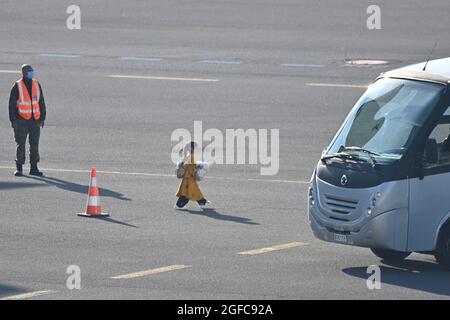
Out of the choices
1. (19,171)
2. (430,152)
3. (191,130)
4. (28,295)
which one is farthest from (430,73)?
(191,130)

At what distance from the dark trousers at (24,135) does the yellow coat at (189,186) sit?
4281 millimetres

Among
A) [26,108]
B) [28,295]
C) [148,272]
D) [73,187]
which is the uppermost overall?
[26,108]

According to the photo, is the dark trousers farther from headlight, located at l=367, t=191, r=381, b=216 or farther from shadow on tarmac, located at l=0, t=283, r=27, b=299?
headlight, located at l=367, t=191, r=381, b=216

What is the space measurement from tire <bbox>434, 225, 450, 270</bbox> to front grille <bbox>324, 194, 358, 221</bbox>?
43.8 inches

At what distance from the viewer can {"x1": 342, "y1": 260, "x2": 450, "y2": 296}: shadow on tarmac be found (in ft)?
49.5

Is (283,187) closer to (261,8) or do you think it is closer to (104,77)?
(104,77)

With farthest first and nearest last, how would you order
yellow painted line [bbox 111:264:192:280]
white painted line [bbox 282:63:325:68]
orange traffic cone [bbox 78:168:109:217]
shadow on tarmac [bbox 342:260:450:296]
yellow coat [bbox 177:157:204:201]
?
white painted line [bbox 282:63:325:68], yellow coat [bbox 177:157:204:201], orange traffic cone [bbox 78:168:109:217], yellow painted line [bbox 111:264:192:280], shadow on tarmac [bbox 342:260:450:296]

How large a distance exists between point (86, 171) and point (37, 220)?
4.65 m

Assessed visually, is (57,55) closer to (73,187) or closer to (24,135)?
(24,135)

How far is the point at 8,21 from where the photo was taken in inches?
1763

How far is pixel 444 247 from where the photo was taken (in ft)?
52.3

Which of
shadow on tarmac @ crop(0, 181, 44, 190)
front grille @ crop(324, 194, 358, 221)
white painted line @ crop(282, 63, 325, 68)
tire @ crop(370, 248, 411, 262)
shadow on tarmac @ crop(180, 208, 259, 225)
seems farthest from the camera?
white painted line @ crop(282, 63, 325, 68)

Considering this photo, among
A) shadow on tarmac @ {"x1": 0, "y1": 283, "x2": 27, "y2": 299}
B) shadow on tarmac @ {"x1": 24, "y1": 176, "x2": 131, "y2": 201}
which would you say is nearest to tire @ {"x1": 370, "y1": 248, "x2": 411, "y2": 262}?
shadow on tarmac @ {"x1": 0, "y1": 283, "x2": 27, "y2": 299}

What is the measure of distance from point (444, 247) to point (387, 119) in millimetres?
1787
